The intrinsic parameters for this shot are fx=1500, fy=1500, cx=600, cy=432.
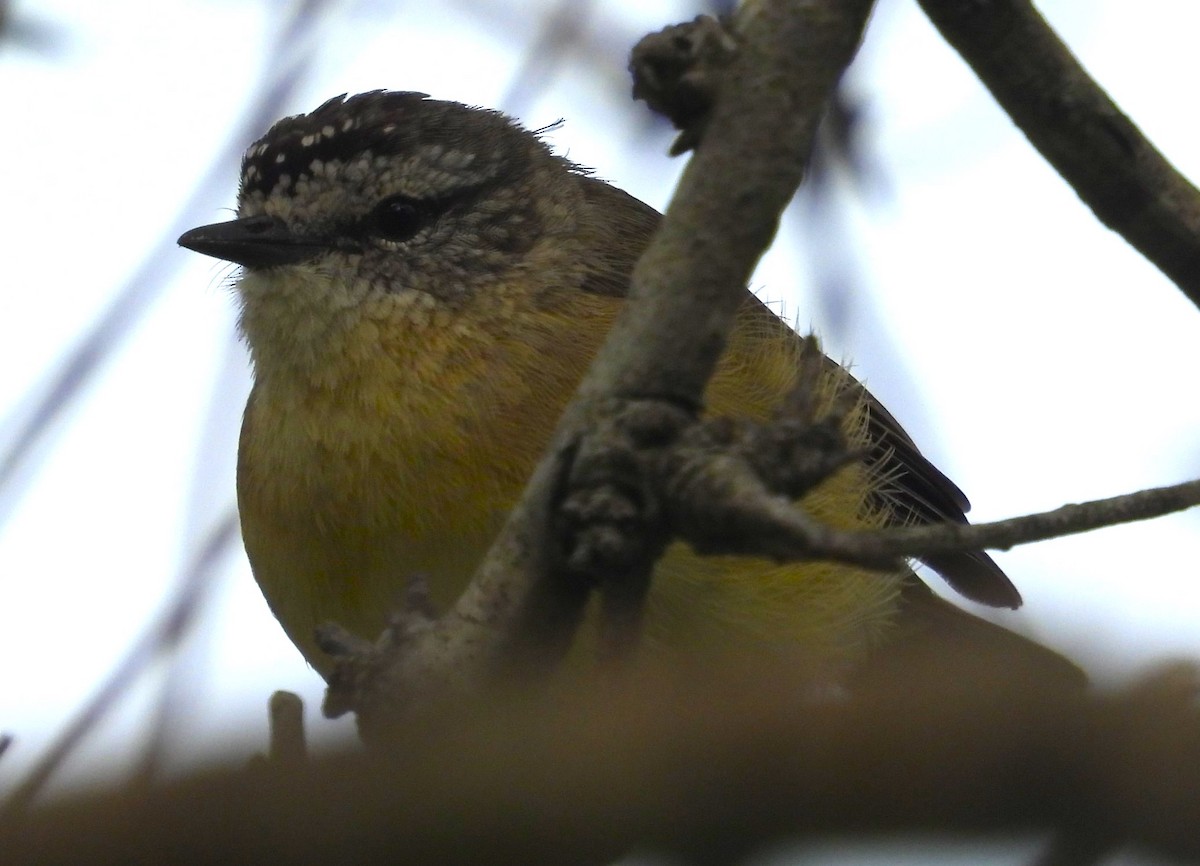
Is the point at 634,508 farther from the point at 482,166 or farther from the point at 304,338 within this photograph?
the point at 482,166

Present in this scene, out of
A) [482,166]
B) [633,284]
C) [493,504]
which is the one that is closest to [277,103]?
[482,166]

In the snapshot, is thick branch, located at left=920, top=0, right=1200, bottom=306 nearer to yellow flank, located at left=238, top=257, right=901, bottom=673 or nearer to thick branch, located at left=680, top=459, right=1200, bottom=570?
thick branch, located at left=680, top=459, right=1200, bottom=570

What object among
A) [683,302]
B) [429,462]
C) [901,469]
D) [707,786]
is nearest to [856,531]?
[683,302]

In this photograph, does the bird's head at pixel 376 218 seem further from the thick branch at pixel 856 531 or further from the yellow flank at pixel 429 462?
the thick branch at pixel 856 531

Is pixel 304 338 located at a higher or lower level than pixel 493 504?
higher

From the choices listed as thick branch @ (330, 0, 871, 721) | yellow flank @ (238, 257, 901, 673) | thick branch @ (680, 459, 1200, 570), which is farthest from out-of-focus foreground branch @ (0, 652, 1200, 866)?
yellow flank @ (238, 257, 901, 673)

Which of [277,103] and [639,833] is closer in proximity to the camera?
[639,833]

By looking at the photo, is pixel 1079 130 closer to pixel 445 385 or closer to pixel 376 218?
pixel 445 385
